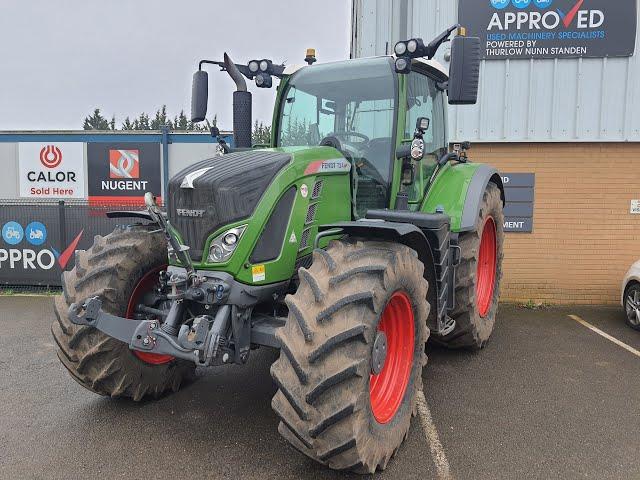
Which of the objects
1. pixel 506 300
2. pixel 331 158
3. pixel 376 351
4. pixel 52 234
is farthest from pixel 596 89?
pixel 52 234

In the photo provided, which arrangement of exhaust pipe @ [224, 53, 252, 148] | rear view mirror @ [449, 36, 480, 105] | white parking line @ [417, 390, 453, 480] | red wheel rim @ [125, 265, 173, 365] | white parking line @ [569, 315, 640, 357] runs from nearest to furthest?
1. white parking line @ [417, 390, 453, 480]
2. rear view mirror @ [449, 36, 480, 105]
3. red wheel rim @ [125, 265, 173, 365]
4. exhaust pipe @ [224, 53, 252, 148]
5. white parking line @ [569, 315, 640, 357]

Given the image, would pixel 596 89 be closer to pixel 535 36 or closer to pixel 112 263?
pixel 535 36

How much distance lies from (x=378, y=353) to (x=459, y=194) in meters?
2.28

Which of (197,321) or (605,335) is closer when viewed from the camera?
(197,321)

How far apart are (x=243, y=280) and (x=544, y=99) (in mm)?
6034

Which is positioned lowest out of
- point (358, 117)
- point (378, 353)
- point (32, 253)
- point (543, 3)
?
point (32, 253)

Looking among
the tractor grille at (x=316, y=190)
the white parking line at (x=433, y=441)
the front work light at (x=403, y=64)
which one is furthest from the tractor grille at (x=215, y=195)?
the white parking line at (x=433, y=441)

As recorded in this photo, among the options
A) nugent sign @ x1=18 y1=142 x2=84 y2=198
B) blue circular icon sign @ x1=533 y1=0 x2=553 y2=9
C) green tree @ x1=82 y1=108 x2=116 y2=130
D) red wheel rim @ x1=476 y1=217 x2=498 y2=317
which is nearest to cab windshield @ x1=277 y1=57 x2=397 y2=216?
red wheel rim @ x1=476 y1=217 x2=498 y2=317

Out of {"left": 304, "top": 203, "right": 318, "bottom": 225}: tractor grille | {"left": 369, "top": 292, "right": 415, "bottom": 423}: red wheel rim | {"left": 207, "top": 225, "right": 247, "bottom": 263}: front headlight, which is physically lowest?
{"left": 369, "top": 292, "right": 415, "bottom": 423}: red wheel rim

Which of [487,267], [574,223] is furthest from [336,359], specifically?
[574,223]

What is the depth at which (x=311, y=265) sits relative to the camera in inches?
119

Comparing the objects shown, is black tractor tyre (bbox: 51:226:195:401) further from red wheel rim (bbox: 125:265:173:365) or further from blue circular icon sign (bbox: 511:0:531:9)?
blue circular icon sign (bbox: 511:0:531:9)

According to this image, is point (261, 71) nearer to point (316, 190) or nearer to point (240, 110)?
point (240, 110)

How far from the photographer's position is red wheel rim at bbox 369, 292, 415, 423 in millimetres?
3209
